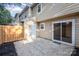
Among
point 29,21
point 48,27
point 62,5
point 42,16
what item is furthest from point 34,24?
point 62,5

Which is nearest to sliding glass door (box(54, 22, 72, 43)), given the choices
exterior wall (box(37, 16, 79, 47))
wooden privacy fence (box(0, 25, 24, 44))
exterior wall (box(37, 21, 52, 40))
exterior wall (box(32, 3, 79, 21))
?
exterior wall (box(37, 16, 79, 47))

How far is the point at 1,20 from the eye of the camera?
27.2 feet

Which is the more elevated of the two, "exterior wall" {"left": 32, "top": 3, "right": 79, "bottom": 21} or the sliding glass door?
"exterior wall" {"left": 32, "top": 3, "right": 79, "bottom": 21}

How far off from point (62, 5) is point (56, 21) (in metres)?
1.57

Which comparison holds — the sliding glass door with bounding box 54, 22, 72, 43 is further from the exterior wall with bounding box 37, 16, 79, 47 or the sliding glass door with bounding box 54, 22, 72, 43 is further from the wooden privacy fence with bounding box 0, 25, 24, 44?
the wooden privacy fence with bounding box 0, 25, 24, 44

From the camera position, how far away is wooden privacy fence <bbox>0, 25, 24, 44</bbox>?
27.6 feet

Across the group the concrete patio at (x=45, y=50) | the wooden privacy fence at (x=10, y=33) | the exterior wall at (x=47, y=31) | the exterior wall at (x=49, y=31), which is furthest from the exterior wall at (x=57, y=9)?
the wooden privacy fence at (x=10, y=33)

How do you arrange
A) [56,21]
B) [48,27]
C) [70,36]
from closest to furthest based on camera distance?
[70,36], [56,21], [48,27]

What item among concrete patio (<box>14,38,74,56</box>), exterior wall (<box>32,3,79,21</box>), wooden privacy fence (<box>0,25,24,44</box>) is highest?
exterior wall (<box>32,3,79,21</box>)

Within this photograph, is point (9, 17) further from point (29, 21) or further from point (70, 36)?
point (70, 36)

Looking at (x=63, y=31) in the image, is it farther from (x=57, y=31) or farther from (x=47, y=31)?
(x=47, y=31)

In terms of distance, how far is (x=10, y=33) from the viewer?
9.25 metres

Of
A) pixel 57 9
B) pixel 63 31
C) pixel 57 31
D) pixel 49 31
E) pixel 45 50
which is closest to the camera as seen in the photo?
pixel 45 50

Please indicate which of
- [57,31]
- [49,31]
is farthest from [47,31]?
[57,31]
